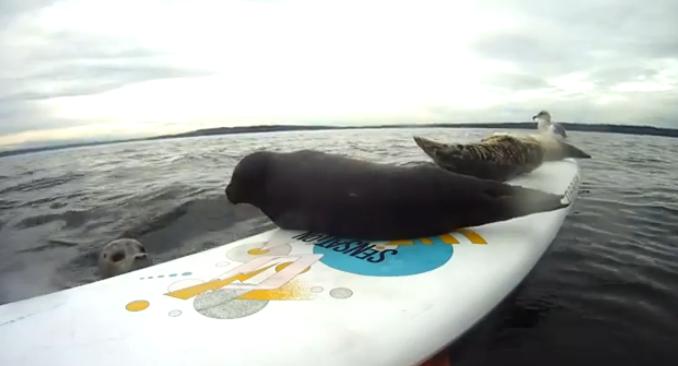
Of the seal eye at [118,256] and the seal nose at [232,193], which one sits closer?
the seal nose at [232,193]

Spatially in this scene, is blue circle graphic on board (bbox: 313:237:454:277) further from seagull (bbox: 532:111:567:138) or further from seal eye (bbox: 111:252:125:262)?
seagull (bbox: 532:111:567:138)

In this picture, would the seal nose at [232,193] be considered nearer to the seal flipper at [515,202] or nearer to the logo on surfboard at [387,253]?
the logo on surfboard at [387,253]

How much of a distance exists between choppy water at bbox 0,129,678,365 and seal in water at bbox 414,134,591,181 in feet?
2.75

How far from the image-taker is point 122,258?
3.58 meters

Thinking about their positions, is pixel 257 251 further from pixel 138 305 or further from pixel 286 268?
pixel 138 305

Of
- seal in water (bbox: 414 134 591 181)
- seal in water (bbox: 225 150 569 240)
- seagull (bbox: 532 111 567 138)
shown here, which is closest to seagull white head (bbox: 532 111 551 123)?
seagull (bbox: 532 111 567 138)

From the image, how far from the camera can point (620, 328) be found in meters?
2.49

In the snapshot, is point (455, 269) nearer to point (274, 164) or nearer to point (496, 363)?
point (496, 363)

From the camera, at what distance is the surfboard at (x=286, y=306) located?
5.44ft

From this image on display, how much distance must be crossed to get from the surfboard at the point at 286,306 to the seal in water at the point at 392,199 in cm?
12

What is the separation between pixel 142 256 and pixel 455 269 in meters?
2.58

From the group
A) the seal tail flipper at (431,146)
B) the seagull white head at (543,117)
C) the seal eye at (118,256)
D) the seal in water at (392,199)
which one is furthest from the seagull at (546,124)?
the seal eye at (118,256)

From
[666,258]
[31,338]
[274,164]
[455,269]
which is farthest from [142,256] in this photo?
[666,258]

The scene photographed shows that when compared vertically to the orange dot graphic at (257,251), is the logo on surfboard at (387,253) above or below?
above
